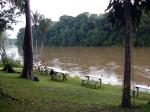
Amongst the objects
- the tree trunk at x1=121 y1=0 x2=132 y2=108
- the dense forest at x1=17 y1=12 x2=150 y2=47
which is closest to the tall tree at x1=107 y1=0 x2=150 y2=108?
the tree trunk at x1=121 y1=0 x2=132 y2=108

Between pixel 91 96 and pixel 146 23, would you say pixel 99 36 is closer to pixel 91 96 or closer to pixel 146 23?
pixel 146 23

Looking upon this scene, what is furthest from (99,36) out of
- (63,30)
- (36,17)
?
(36,17)

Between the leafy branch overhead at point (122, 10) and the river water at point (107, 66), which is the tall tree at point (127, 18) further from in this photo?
the river water at point (107, 66)

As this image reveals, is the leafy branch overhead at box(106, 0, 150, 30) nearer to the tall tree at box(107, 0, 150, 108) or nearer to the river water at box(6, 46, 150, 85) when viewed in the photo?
the tall tree at box(107, 0, 150, 108)

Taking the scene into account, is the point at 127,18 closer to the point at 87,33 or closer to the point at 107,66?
the point at 107,66

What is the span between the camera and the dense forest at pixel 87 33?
93219mm

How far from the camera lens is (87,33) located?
12900cm

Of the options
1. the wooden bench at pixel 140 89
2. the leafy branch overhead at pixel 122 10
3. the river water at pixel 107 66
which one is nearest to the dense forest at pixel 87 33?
the river water at pixel 107 66

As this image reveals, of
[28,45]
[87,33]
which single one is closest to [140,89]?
[28,45]

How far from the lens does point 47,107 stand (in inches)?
494

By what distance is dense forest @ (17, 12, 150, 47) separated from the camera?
93.2 m

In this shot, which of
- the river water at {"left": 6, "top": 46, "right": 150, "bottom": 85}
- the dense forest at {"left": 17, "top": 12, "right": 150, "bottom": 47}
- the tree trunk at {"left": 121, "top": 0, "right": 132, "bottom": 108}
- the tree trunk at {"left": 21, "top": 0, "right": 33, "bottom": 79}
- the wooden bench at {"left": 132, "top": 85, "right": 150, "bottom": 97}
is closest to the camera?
the tree trunk at {"left": 121, "top": 0, "right": 132, "bottom": 108}

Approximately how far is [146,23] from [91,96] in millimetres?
79172

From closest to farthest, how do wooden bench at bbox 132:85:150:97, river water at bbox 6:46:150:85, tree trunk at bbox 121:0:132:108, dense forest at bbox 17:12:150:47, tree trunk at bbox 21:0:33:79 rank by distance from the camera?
tree trunk at bbox 121:0:132:108
wooden bench at bbox 132:85:150:97
tree trunk at bbox 21:0:33:79
river water at bbox 6:46:150:85
dense forest at bbox 17:12:150:47
